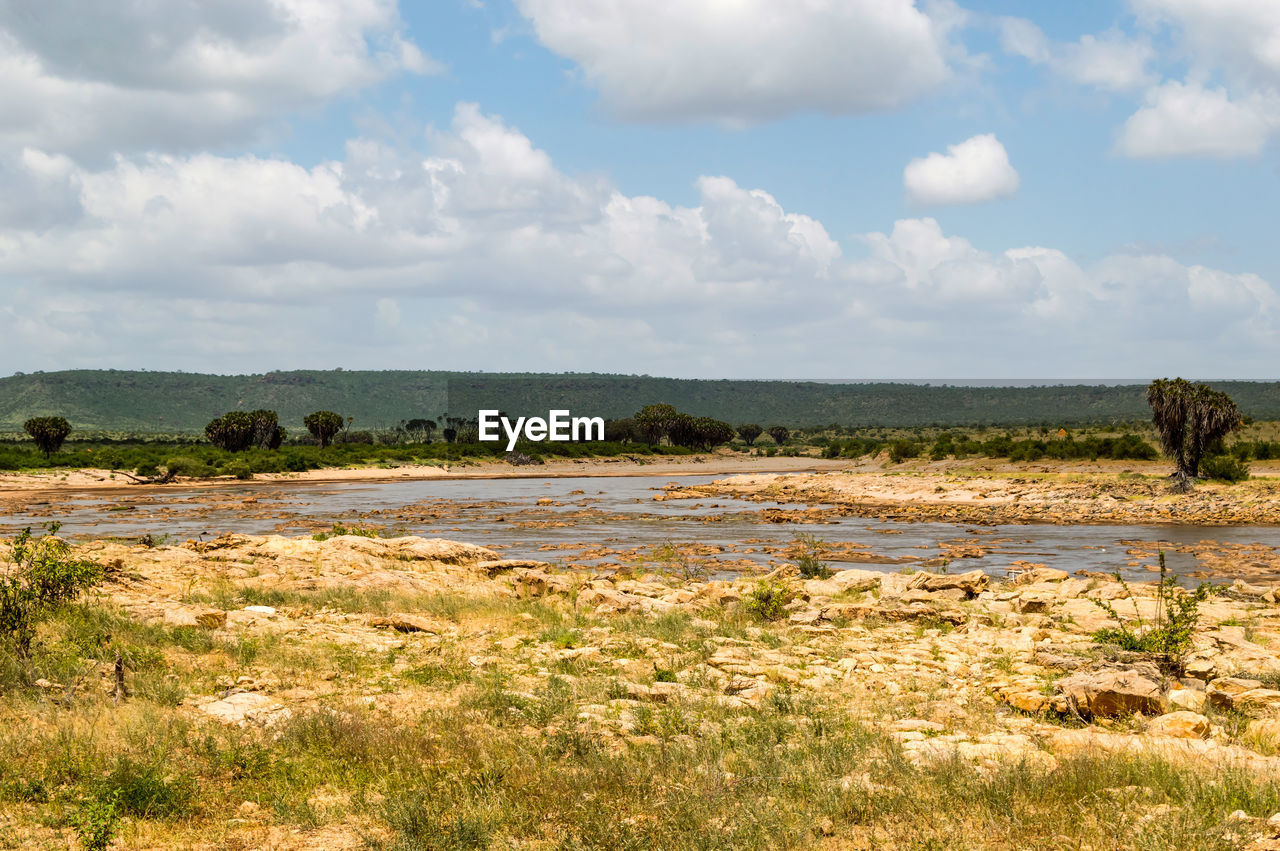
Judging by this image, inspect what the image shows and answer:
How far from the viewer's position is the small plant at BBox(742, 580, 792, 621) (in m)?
16.6

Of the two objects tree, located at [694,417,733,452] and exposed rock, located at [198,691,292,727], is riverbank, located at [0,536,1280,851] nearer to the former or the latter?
exposed rock, located at [198,691,292,727]

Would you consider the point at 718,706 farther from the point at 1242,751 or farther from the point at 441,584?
the point at 441,584

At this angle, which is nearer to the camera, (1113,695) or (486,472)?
(1113,695)

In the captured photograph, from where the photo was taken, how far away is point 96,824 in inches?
244

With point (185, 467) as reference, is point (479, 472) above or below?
Answer: below

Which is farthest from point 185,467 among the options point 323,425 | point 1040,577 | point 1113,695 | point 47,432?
point 1113,695

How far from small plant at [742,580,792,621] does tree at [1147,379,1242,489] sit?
35.6 meters

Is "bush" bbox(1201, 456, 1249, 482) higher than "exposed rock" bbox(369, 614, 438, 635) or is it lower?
higher

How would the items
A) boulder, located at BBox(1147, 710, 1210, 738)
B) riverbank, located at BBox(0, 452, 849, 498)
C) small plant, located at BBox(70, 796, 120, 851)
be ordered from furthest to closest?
riverbank, located at BBox(0, 452, 849, 498), boulder, located at BBox(1147, 710, 1210, 738), small plant, located at BBox(70, 796, 120, 851)

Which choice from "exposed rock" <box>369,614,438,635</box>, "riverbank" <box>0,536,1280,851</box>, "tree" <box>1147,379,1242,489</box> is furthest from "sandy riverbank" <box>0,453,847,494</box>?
"riverbank" <box>0,536,1280,851</box>

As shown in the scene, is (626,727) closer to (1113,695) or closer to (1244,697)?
(1113,695)

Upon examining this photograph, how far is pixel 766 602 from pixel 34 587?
11626 millimetres

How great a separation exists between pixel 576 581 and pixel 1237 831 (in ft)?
52.8

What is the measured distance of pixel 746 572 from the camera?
85.3ft
